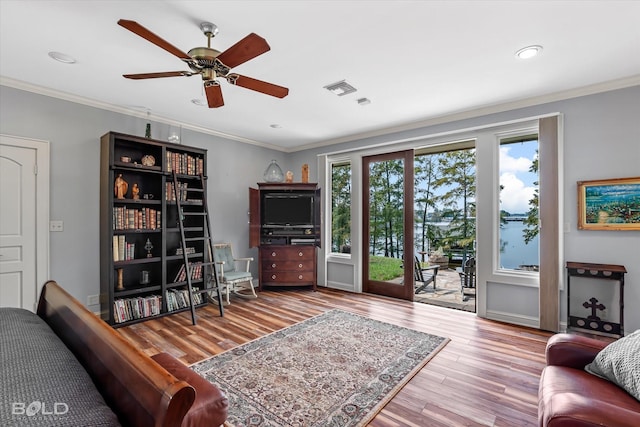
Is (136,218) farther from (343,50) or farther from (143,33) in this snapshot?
(343,50)

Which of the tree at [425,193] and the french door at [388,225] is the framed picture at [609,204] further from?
the tree at [425,193]

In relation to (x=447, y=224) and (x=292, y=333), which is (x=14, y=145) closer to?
(x=292, y=333)

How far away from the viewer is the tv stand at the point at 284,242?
516 centimetres

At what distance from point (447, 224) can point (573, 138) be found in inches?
Result: 152

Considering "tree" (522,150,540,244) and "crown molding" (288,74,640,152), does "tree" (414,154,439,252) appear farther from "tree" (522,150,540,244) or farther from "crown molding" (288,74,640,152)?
"tree" (522,150,540,244)

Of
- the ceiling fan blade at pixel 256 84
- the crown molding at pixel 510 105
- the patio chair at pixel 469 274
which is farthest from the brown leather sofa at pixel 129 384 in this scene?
the patio chair at pixel 469 274

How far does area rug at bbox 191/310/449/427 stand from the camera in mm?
1967

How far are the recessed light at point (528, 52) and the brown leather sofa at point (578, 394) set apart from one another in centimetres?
221

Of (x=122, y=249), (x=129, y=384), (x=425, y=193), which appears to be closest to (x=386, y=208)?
(x=425, y=193)

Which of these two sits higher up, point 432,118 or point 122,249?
point 432,118

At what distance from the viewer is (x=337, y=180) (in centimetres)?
554

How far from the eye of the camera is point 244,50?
1.91m

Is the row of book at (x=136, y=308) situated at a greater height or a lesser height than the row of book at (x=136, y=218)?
lesser

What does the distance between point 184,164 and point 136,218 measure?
97 cm
